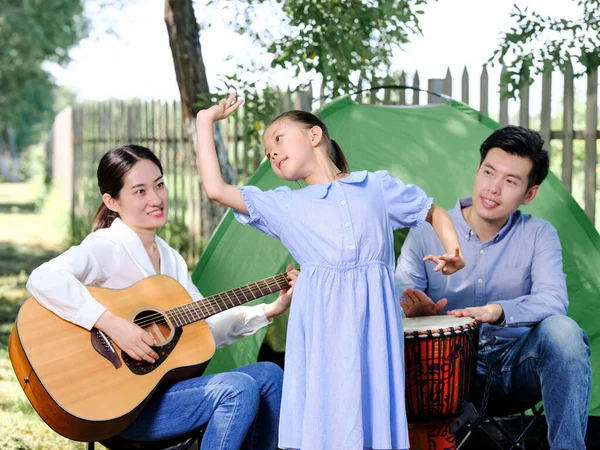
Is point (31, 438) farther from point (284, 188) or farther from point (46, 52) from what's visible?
point (46, 52)

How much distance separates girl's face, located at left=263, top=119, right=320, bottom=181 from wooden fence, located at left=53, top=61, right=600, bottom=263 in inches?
70.4

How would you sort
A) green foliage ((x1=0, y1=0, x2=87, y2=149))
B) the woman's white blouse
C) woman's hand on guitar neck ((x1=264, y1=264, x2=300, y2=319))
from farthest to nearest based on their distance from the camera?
green foliage ((x1=0, y1=0, x2=87, y2=149)) → woman's hand on guitar neck ((x1=264, y1=264, x2=300, y2=319)) → the woman's white blouse

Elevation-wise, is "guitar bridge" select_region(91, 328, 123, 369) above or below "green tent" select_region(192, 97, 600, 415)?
below

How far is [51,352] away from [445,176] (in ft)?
7.33

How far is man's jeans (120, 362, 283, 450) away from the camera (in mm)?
2752

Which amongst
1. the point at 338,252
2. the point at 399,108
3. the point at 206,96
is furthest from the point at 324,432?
the point at 206,96

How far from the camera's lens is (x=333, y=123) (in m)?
4.32

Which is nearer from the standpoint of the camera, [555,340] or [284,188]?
[284,188]

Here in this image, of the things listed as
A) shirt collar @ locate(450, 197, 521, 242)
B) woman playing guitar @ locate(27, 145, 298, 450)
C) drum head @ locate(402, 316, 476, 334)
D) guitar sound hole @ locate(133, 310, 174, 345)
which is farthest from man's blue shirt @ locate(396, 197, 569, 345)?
guitar sound hole @ locate(133, 310, 174, 345)

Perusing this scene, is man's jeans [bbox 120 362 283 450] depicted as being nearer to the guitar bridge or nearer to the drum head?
the guitar bridge

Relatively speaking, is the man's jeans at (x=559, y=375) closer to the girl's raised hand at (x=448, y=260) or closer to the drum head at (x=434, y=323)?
the drum head at (x=434, y=323)

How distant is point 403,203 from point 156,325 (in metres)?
1.01

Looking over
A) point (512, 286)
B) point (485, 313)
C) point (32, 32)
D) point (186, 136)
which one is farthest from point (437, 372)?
point (32, 32)

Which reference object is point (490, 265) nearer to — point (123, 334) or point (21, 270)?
point (123, 334)
